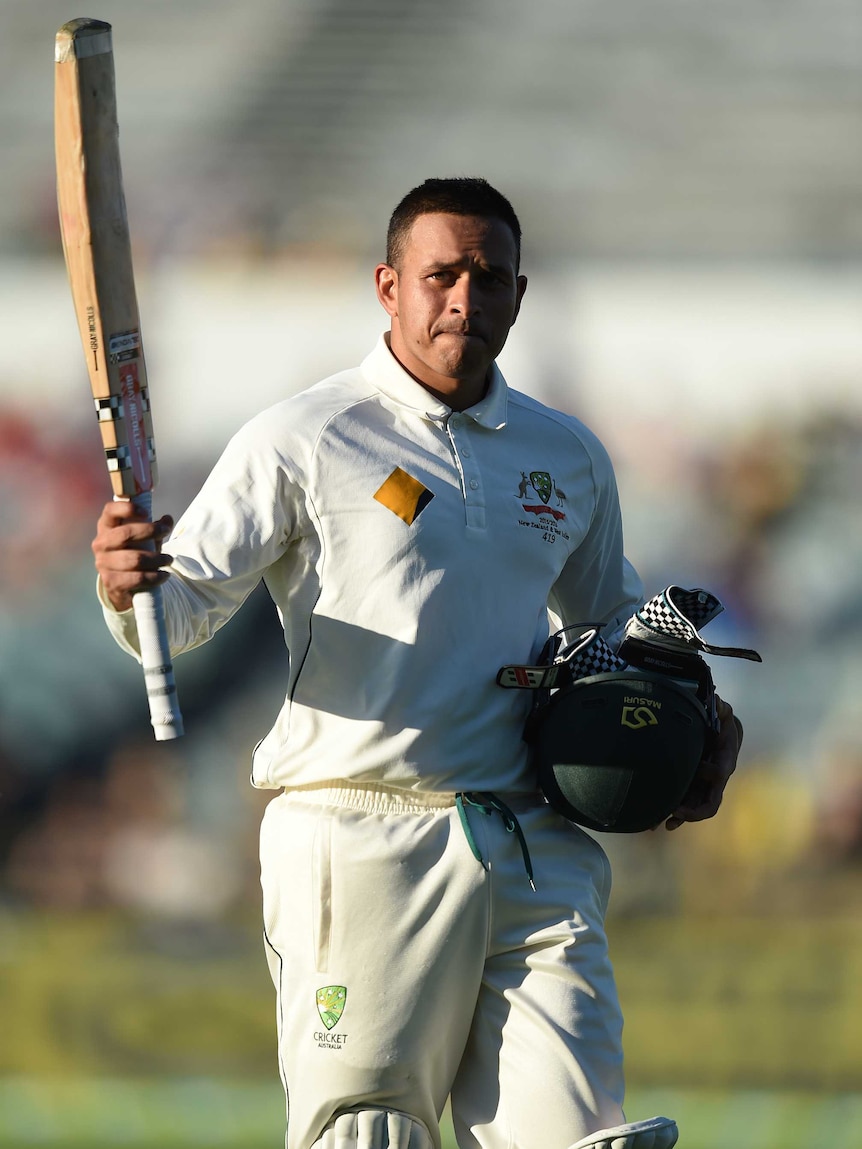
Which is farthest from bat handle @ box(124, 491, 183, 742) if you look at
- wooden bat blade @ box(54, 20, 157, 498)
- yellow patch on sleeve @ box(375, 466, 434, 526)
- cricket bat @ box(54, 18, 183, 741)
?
yellow patch on sleeve @ box(375, 466, 434, 526)

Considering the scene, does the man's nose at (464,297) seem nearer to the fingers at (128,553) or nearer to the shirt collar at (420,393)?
the shirt collar at (420,393)

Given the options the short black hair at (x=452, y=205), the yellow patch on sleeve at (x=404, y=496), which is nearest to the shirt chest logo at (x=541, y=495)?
the yellow patch on sleeve at (x=404, y=496)

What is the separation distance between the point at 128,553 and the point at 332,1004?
0.63m

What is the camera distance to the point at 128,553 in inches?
76.7

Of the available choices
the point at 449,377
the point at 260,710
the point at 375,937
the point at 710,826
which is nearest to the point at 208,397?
the point at 260,710

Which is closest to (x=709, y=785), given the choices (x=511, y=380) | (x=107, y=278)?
(x=107, y=278)

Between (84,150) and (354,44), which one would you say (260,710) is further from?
(84,150)

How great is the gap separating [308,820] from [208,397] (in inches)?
102

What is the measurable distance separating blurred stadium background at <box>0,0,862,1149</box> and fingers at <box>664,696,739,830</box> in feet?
7.11

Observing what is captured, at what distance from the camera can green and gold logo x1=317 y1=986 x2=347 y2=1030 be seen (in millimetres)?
2100

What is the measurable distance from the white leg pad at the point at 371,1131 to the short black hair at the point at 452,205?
1128mm

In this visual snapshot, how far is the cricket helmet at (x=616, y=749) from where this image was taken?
2146 millimetres

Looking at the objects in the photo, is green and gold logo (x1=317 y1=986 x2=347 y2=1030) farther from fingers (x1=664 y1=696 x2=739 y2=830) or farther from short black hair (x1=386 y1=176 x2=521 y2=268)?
short black hair (x1=386 y1=176 x2=521 y2=268)

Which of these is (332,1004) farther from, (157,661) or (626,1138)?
(157,661)
